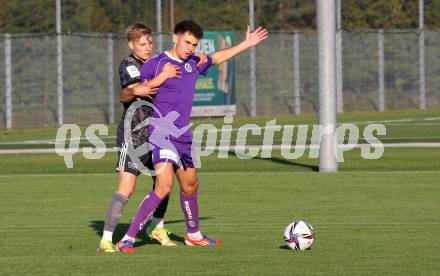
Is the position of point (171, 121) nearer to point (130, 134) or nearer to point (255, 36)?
point (130, 134)

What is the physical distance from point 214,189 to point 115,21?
25614 mm

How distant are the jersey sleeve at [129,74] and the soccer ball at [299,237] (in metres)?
1.96

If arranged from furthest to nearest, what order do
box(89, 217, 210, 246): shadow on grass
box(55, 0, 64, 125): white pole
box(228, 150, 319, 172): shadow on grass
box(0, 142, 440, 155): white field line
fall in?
box(55, 0, 64, 125): white pole < box(0, 142, 440, 155): white field line < box(228, 150, 319, 172): shadow on grass < box(89, 217, 210, 246): shadow on grass

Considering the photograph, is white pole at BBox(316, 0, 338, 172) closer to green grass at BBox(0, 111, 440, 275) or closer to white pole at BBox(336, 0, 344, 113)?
green grass at BBox(0, 111, 440, 275)

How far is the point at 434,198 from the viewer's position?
1622 cm

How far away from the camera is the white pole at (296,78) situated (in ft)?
135

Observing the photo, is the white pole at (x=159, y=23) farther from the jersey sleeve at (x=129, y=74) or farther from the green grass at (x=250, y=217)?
the jersey sleeve at (x=129, y=74)

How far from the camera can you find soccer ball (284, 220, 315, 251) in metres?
11.4

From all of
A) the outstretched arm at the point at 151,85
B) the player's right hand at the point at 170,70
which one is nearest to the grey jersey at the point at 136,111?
the outstretched arm at the point at 151,85

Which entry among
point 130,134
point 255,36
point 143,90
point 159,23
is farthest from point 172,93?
point 159,23

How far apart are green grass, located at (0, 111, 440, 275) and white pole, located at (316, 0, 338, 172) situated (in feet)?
1.48

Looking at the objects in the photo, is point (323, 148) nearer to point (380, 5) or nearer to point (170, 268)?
point (170, 268)

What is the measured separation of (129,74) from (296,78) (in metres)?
30.0

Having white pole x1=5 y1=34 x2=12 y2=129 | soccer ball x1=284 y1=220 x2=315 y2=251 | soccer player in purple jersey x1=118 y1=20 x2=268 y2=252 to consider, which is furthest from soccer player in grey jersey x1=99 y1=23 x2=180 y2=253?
white pole x1=5 y1=34 x2=12 y2=129
